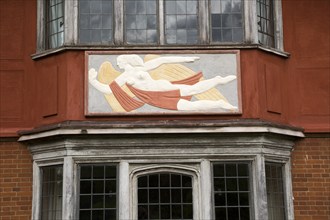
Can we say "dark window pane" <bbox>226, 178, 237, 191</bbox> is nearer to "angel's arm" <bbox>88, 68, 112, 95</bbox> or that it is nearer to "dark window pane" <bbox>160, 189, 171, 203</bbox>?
"dark window pane" <bbox>160, 189, 171, 203</bbox>

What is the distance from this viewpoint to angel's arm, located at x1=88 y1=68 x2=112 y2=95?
32.7ft

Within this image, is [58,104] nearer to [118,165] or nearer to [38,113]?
[38,113]

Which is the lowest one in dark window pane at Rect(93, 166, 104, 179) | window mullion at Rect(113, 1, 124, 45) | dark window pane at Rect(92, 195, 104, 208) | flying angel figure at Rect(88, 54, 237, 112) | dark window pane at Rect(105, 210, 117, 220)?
dark window pane at Rect(105, 210, 117, 220)

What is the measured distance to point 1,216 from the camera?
10.3 metres

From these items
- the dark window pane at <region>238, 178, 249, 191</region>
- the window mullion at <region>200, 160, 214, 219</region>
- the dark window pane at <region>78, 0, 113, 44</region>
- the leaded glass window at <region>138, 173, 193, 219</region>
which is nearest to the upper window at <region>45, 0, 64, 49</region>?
the dark window pane at <region>78, 0, 113, 44</region>

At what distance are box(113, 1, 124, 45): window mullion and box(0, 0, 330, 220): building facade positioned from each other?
17 millimetres

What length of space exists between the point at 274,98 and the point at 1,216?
5.04m

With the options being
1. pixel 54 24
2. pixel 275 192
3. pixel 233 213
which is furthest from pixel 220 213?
pixel 54 24

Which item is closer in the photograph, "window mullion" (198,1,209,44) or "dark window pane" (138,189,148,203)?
"dark window pane" (138,189,148,203)

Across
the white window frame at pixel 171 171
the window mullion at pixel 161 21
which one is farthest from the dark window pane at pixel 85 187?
the window mullion at pixel 161 21

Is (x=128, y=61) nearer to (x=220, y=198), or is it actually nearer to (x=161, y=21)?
(x=161, y=21)

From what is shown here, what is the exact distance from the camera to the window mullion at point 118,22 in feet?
33.7

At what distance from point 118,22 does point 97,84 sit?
3.79ft

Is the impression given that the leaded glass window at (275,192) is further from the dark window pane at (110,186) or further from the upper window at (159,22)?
the dark window pane at (110,186)
